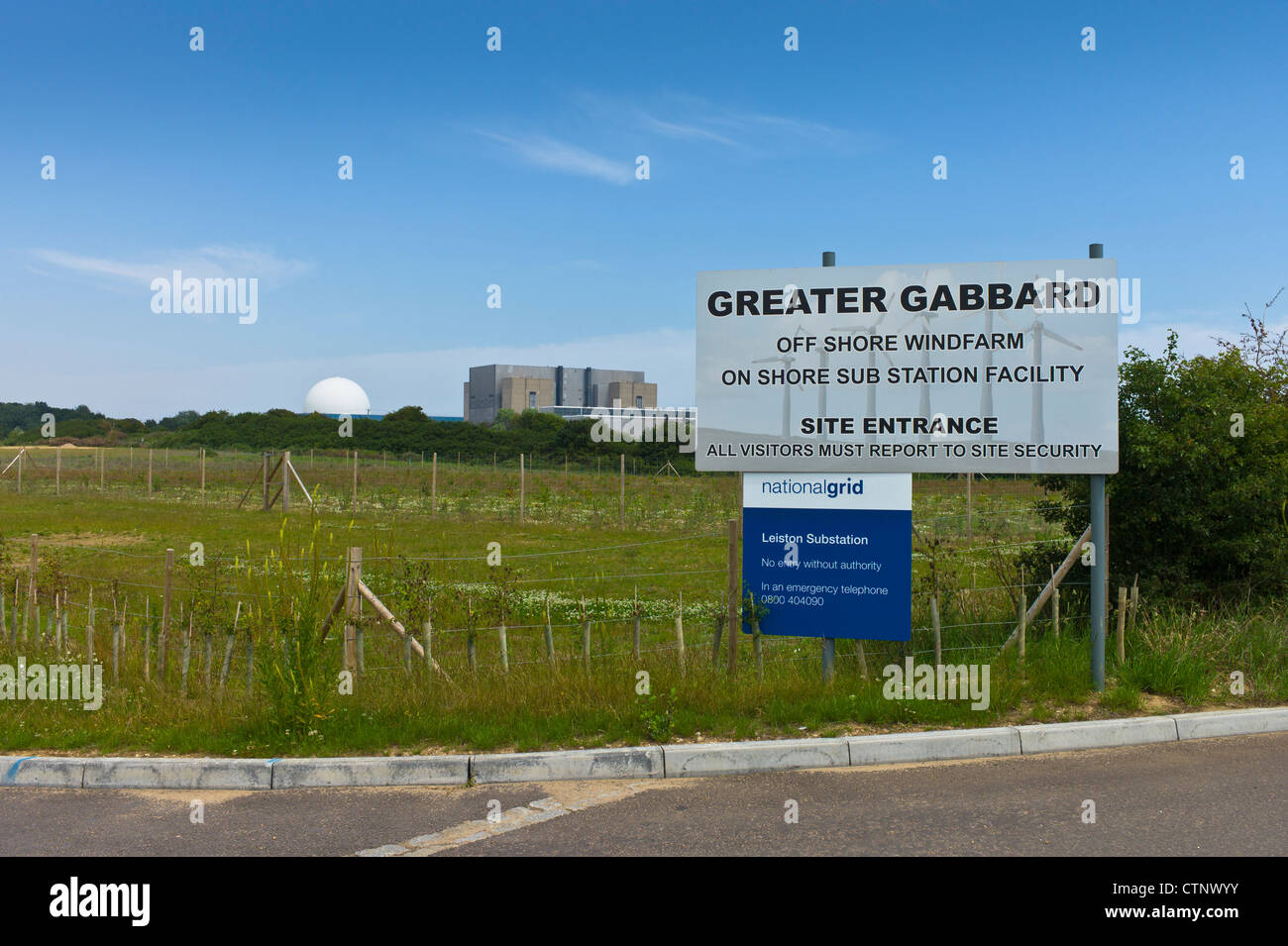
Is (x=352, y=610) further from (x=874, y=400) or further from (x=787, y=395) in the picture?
(x=874, y=400)

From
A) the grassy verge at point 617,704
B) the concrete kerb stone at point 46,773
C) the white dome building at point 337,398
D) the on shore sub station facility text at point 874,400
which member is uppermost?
the white dome building at point 337,398

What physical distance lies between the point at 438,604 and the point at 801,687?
19.8 ft

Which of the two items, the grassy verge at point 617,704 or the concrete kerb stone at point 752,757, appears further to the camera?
the grassy verge at point 617,704

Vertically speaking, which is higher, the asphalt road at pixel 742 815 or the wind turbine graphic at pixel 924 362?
the wind turbine graphic at pixel 924 362

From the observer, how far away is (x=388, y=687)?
732 centimetres

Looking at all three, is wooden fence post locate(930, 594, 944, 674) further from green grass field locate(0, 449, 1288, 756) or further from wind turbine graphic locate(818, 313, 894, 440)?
wind turbine graphic locate(818, 313, 894, 440)

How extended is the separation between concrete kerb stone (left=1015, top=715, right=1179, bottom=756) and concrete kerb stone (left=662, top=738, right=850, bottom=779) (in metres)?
1.34

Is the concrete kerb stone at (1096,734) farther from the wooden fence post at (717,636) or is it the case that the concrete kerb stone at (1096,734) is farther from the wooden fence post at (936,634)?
the wooden fence post at (717,636)

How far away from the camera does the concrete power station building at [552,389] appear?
120125 mm

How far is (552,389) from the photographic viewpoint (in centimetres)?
12338

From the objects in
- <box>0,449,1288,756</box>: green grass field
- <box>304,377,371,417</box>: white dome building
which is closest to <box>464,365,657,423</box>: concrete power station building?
<box>304,377,371,417</box>: white dome building

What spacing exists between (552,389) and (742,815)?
391ft

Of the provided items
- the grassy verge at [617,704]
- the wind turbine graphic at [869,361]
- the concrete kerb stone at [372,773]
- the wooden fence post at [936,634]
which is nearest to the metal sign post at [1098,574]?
the grassy verge at [617,704]
